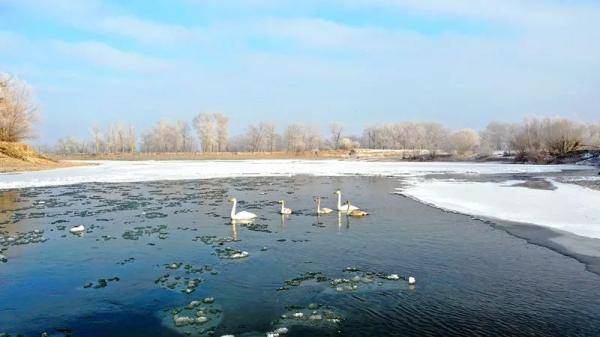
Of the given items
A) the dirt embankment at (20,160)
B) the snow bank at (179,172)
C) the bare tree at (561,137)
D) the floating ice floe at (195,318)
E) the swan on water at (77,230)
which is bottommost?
the floating ice floe at (195,318)

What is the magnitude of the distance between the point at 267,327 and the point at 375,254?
5004mm

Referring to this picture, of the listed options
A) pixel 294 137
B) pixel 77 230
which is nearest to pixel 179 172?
pixel 77 230

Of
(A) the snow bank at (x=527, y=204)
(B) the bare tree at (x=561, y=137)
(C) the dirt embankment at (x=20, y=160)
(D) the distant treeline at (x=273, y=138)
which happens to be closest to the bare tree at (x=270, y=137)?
(D) the distant treeline at (x=273, y=138)

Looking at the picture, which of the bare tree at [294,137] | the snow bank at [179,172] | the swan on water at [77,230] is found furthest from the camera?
the bare tree at [294,137]

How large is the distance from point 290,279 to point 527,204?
14.1 meters

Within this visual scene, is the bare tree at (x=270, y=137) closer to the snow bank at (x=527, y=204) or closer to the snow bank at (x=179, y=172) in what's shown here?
the snow bank at (x=179, y=172)

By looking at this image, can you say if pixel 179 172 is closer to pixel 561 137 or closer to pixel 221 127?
pixel 561 137

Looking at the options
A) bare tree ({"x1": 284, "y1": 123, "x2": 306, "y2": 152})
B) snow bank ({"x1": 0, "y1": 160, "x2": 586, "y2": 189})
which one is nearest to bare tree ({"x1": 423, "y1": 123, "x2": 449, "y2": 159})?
bare tree ({"x1": 284, "y1": 123, "x2": 306, "y2": 152})

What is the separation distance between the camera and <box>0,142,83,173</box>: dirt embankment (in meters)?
44.5

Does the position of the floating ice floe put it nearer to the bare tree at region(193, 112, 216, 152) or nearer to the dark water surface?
the dark water surface

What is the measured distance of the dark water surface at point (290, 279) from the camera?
720 cm

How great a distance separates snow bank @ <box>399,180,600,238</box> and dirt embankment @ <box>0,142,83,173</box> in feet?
125

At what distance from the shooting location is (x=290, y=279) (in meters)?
9.45

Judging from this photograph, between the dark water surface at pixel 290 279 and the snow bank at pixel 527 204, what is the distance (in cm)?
215
